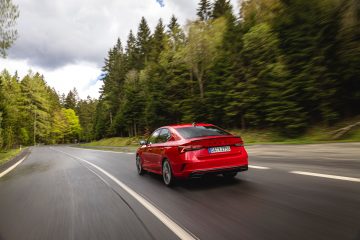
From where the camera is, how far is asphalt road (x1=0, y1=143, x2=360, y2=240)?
12.3ft

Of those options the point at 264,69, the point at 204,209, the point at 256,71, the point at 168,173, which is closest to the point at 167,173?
the point at 168,173

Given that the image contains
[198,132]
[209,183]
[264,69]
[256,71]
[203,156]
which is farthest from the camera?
[256,71]

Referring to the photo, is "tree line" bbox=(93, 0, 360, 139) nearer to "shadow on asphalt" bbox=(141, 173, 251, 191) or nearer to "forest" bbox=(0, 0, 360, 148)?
"forest" bbox=(0, 0, 360, 148)

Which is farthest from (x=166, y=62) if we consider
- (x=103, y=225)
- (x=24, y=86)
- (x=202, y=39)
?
(x=24, y=86)

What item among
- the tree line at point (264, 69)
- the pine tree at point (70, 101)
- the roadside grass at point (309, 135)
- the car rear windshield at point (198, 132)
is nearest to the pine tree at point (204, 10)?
the tree line at point (264, 69)

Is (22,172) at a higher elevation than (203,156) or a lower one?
lower

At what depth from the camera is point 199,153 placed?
6445mm

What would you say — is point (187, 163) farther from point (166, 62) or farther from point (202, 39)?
point (166, 62)

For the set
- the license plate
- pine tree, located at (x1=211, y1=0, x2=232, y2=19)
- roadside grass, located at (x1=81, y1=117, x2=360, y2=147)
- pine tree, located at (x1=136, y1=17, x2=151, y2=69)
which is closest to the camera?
the license plate

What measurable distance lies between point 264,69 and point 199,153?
2343cm

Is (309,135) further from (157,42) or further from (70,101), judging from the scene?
(70,101)

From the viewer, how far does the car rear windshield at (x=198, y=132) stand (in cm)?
699

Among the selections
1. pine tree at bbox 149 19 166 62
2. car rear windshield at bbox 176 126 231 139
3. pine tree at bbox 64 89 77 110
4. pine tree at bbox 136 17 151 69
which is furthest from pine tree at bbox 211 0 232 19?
pine tree at bbox 64 89 77 110

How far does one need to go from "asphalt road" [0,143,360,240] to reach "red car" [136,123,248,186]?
15.5 inches
